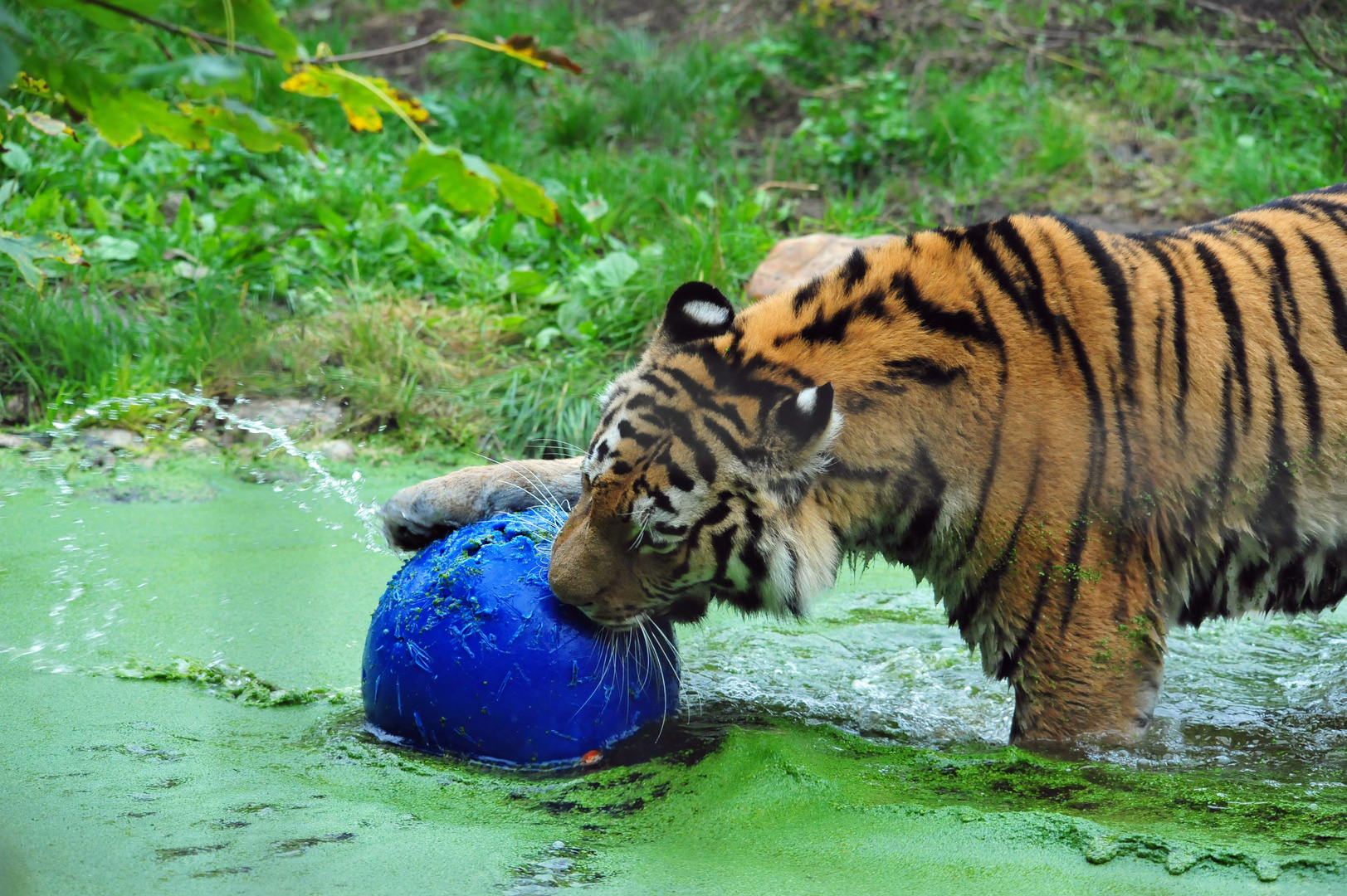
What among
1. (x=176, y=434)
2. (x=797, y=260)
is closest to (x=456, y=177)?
(x=176, y=434)

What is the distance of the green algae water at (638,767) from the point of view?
211cm

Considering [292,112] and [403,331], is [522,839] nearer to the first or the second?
[403,331]

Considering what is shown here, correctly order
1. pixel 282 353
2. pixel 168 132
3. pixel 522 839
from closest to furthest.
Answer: pixel 168 132, pixel 522 839, pixel 282 353

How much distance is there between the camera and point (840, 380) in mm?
2730

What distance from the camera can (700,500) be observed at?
105 inches

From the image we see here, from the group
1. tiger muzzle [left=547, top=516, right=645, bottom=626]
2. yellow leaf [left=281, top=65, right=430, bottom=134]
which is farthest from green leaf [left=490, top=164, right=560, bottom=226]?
tiger muzzle [left=547, top=516, right=645, bottom=626]

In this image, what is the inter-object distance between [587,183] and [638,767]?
15.0 ft

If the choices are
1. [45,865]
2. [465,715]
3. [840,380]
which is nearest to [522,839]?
[465,715]

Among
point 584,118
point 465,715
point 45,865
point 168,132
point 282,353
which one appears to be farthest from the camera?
point 584,118

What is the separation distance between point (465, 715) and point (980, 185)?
5343 mm

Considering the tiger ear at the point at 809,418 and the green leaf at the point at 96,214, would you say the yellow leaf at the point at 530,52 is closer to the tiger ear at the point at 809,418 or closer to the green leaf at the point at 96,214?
the tiger ear at the point at 809,418

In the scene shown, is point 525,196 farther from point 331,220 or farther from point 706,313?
point 331,220

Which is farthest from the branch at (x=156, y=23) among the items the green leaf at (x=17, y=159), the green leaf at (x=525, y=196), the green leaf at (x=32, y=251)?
the green leaf at (x=17, y=159)

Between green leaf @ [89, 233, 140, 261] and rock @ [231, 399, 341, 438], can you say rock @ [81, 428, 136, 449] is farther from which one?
green leaf @ [89, 233, 140, 261]
